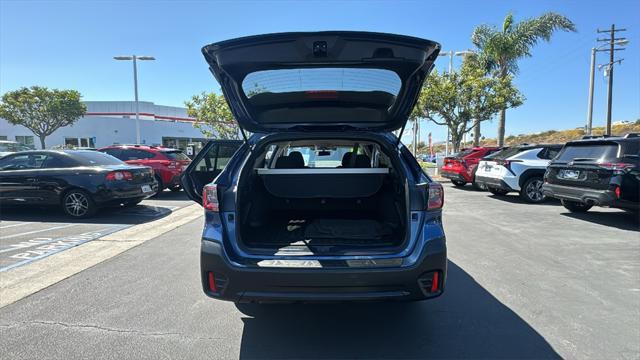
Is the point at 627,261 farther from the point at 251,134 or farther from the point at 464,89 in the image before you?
the point at 464,89

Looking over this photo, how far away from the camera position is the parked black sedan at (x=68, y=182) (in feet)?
23.3

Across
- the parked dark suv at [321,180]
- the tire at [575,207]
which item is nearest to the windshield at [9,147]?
the parked dark suv at [321,180]

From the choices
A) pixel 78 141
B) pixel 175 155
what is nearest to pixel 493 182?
pixel 175 155

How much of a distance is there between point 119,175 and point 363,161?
5.63 meters

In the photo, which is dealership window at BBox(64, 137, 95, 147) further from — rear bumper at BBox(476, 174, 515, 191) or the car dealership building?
rear bumper at BBox(476, 174, 515, 191)

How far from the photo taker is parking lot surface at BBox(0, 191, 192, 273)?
4.93 m

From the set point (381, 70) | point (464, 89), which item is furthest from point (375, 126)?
point (464, 89)

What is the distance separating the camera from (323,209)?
4.11 m

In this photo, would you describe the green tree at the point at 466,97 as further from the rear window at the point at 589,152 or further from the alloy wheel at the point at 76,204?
the alloy wheel at the point at 76,204

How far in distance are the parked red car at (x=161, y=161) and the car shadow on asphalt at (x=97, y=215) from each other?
198cm

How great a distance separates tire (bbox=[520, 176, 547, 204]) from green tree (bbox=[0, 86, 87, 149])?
124ft

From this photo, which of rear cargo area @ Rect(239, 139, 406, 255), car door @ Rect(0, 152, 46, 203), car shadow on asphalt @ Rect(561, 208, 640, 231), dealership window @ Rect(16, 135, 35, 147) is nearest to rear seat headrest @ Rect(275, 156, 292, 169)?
rear cargo area @ Rect(239, 139, 406, 255)

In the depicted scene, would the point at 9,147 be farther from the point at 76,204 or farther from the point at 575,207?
the point at 575,207

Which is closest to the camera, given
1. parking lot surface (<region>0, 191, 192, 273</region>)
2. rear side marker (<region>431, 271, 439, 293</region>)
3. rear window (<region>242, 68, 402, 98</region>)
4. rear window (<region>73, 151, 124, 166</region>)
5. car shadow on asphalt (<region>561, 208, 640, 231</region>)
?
rear side marker (<region>431, 271, 439, 293</region>)
